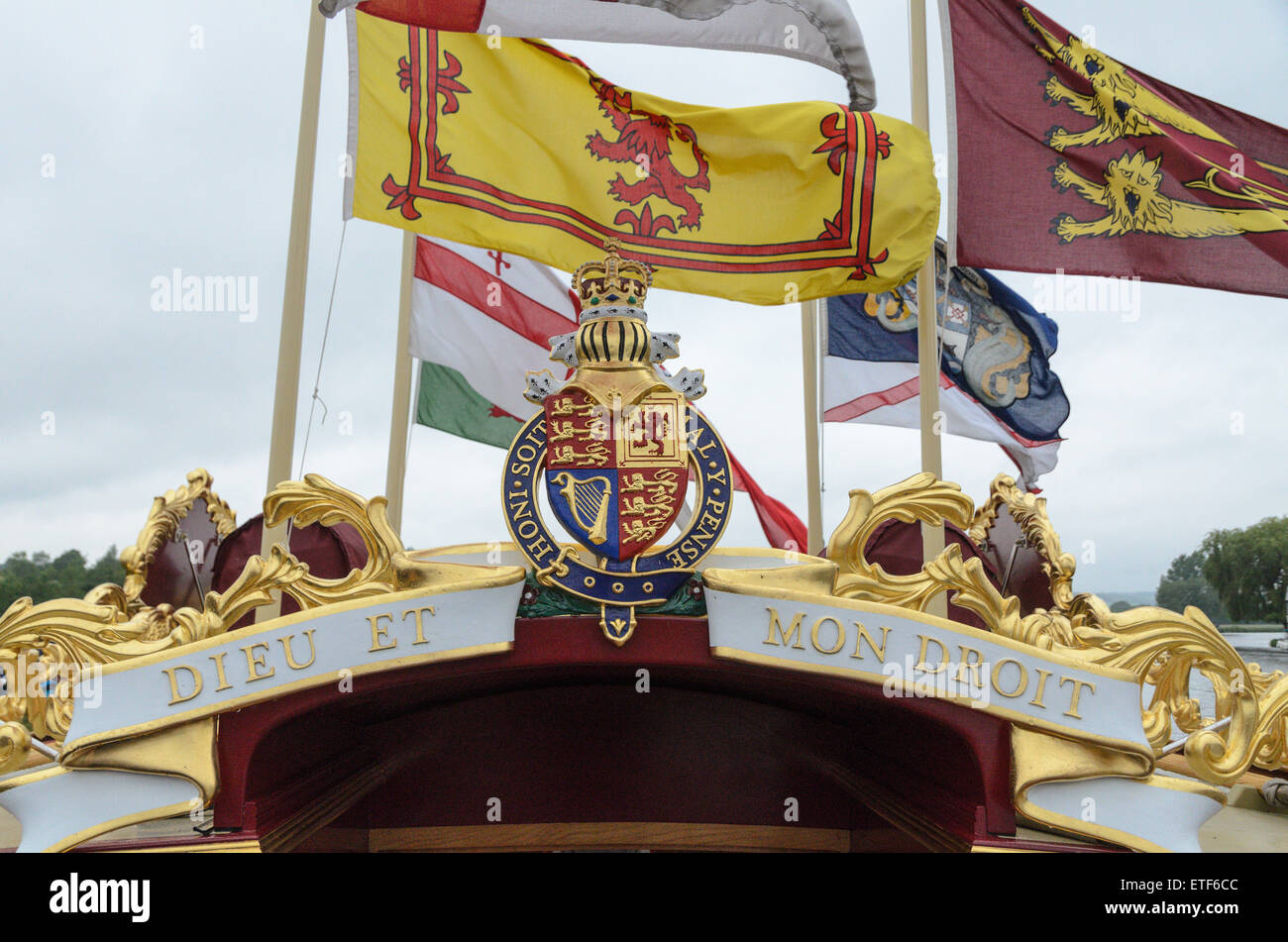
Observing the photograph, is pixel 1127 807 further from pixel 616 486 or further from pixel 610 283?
pixel 610 283

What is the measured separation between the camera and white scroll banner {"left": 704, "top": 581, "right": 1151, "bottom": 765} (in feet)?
13.0

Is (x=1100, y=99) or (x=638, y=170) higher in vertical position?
(x=1100, y=99)

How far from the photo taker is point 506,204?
5.88 meters

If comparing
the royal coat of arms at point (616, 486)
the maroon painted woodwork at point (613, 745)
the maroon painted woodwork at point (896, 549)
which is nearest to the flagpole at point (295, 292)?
the maroon painted woodwork at point (613, 745)

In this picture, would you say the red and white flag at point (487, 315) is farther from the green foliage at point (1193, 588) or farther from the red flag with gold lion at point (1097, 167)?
the green foliage at point (1193, 588)

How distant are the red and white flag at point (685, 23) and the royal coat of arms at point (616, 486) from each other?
2.33 meters

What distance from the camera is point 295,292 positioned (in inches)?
278

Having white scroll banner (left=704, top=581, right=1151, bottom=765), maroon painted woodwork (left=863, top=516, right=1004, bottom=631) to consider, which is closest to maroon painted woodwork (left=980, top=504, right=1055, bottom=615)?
maroon painted woodwork (left=863, top=516, right=1004, bottom=631)

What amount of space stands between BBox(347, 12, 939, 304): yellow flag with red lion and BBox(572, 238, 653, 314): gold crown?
1.21 meters

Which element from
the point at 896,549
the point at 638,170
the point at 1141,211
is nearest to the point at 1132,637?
the point at 896,549

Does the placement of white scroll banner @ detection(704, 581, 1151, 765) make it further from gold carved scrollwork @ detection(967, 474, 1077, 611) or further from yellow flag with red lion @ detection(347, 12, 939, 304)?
yellow flag with red lion @ detection(347, 12, 939, 304)

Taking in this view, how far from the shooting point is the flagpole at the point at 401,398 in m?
9.30

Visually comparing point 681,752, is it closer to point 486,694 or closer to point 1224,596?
point 486,694

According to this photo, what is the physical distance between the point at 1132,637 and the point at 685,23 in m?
4.38
